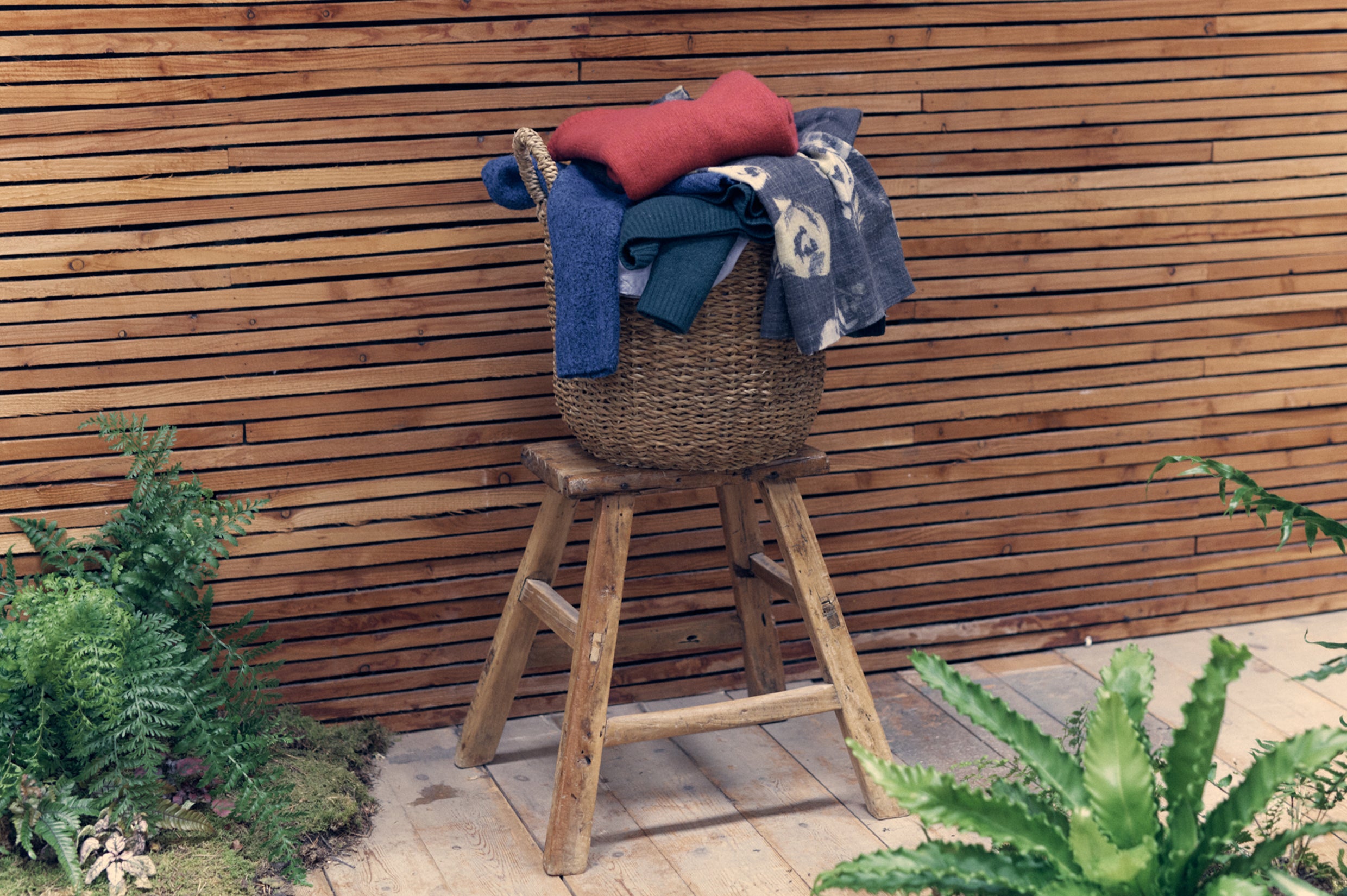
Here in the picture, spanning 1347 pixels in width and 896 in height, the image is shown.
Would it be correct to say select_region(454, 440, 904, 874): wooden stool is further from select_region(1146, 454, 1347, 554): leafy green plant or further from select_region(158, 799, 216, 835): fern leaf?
select_region(1146, 454, 1347, 554): leafy green plant

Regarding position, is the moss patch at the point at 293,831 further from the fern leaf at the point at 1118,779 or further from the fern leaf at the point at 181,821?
the fern leaf at the point at 1118,779

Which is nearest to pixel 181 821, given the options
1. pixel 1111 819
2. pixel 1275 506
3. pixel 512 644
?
pixel 512 644

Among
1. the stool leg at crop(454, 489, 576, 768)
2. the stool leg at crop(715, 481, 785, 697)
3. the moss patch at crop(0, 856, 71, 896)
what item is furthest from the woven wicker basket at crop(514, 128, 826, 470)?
the moss patch at crop(0, 856, 71, 896)

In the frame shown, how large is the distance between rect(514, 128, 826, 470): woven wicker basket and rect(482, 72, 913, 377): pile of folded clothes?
0.04 metres

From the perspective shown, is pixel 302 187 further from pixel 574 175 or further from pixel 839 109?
pixel 839 109

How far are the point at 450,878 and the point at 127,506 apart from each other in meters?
0.99

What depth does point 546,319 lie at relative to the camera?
2764 millimetres

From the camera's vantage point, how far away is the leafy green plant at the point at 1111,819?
1546 millimetres

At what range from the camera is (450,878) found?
90.4 inches

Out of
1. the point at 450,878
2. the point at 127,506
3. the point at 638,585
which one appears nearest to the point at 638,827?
the point at 450,878

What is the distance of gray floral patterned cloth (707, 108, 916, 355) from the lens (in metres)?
2.13

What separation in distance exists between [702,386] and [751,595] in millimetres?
716

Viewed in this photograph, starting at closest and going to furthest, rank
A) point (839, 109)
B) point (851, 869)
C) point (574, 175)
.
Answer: point (851, 869), point (574, 175), point (839, 109)

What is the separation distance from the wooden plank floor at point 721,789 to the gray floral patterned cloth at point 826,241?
921 millimetres
